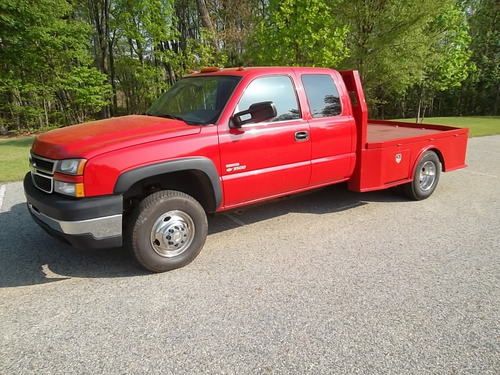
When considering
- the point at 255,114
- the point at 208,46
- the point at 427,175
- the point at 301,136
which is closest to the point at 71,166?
the point at 255,114

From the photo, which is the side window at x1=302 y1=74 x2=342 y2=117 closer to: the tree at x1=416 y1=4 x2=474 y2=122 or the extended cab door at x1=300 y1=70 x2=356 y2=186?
the extended cab door at x1=300 y1=70 x2=356 y2=186

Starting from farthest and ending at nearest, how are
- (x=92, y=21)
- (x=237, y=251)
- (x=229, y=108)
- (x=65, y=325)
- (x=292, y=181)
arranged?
(x=92, y=21), (x=292, y=181), (x=237, y=251), (x=229, y=108), (x=65, y=325)

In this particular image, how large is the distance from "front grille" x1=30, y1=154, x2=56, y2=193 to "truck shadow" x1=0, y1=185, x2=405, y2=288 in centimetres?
85

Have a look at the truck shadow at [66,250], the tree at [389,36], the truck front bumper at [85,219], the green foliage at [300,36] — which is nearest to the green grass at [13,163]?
the truck shadow at [66,250]

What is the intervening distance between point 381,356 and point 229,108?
8.80 feet

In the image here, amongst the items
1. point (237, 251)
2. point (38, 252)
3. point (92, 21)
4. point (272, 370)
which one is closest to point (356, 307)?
point (272, 370)

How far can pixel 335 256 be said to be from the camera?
3945 mm

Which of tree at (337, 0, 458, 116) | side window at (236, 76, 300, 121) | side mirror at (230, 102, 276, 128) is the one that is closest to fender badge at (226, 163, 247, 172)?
side mirror at (230, 102, 276, 128)

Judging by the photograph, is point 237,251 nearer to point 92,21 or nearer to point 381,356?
point 381,356

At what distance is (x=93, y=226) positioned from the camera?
3.20 m

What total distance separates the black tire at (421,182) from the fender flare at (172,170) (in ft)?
11.2

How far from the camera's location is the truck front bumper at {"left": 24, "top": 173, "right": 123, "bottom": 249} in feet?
10.3

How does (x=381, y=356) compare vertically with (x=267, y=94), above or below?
below

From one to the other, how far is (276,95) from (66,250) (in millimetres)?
3017
